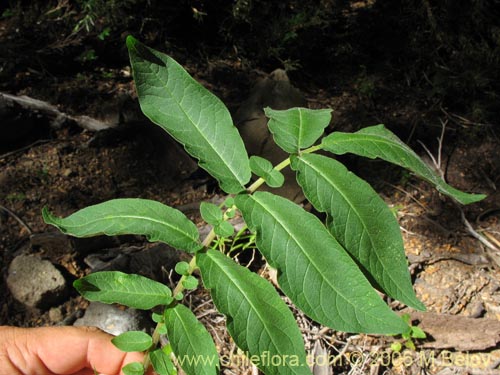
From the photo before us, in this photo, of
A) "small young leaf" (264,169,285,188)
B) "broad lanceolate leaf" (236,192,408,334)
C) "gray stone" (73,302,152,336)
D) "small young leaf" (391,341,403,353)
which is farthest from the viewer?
"gray stone" (73,302,152,336)

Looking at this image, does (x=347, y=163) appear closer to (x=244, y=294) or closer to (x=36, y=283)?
(x=36, y=283)

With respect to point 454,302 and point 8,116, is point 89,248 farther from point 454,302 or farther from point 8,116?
point 454,302

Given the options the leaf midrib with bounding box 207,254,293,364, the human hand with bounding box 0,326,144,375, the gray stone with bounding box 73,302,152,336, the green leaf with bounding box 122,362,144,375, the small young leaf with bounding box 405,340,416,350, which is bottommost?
the gray stone with bounding box 73,302,152,336

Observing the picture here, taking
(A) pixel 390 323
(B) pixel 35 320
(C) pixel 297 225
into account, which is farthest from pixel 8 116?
(A) pixel 390 323

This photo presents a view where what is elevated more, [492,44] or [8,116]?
[492,44]

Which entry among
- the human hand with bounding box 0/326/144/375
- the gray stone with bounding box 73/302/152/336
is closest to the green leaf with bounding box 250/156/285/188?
the human hand with bounding box 0/326/144/375

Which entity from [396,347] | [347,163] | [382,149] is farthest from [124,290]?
[347,163]

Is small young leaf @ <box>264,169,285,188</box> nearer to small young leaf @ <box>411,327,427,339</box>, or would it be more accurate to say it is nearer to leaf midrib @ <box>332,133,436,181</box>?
leaf midrib @ <box>332,133,436,181</box>
